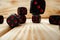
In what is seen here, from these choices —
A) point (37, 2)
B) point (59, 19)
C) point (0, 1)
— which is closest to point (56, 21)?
point (59, 19)

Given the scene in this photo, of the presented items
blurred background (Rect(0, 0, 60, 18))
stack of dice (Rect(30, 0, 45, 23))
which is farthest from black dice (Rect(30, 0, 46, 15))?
blurred background (Rect(0, 0, 60, 18))

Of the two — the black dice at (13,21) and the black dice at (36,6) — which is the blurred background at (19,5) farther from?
the black dice at (13,21)

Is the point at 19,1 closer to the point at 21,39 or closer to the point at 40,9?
the point at 40,9

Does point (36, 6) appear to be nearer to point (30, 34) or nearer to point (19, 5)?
point (30, 34)

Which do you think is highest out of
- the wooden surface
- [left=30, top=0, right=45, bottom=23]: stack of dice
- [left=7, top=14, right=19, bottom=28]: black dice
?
[left=30, top=0, right=45, bottom=23]: stack of dice

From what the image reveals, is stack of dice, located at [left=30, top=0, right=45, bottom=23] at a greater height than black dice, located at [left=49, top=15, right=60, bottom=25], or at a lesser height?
greater

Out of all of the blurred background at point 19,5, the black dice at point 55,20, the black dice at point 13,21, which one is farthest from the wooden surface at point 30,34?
the blurred background at point 19,5

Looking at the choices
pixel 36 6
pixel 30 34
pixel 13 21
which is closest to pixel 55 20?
pixel 36 6

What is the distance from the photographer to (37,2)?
0.86 m

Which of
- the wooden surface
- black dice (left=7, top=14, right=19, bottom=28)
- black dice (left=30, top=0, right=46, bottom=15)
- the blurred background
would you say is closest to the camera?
the wooden surface

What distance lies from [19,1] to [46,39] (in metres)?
1.18

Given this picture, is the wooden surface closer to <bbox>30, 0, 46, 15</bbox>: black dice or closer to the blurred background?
<bbox>30, 0, 46, 15</bbox>: black dice

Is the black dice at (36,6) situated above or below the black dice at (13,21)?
above

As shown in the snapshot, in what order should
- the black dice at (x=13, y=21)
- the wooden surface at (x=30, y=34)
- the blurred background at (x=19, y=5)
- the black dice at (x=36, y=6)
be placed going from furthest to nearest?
the blurred background at (x=19, y=5), the black dice at (x=36, y=6), the black dice at (x=13, y=21), the wooden surface at (x=30, y=34)
